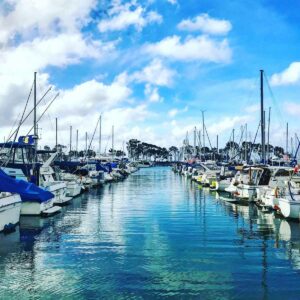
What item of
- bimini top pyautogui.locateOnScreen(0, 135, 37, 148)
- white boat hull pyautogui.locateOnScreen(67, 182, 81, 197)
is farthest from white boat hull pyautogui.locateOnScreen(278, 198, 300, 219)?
white boat hull pyautogui.locateOnScreen(67, 182, 81, 197)

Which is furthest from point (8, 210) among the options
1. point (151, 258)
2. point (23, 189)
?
point (151, 258)

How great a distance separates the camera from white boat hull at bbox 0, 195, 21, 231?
24.8m

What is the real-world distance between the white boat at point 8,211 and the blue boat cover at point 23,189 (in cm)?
133

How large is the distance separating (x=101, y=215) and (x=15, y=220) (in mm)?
7885

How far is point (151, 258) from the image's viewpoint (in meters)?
18.9

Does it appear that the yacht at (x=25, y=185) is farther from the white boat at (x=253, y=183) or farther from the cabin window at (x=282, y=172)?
the cabin window at (x=282, y=172)

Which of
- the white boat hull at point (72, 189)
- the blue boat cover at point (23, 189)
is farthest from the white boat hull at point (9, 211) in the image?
the white boat hull at point (72, 189)

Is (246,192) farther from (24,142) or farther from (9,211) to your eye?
(9,211)

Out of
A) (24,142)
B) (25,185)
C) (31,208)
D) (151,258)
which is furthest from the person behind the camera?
(24,142)

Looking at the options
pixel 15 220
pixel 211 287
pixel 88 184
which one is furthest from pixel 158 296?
pixel 88 184

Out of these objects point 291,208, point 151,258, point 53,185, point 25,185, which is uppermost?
point 25,185

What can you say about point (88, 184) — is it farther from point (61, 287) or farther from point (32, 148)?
point (61, 287)

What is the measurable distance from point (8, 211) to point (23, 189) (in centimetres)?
489

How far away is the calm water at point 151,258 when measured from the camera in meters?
14.5
